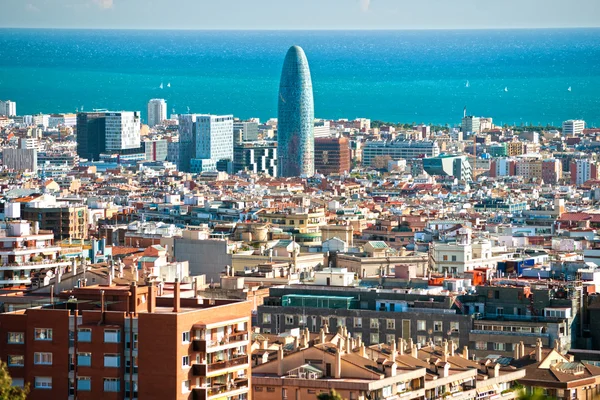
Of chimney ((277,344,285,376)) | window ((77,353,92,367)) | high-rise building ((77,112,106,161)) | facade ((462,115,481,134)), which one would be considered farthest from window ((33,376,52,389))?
facade ((462,115,481,134))

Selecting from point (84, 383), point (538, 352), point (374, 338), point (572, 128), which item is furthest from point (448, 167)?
point (84, 383)

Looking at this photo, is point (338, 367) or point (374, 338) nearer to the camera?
point (338, 367)

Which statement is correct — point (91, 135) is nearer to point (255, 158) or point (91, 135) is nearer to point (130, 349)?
point (255, 158)

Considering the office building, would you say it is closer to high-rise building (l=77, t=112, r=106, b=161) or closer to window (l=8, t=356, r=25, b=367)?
high-rise building (l=77, t=112, r=106, b=161)

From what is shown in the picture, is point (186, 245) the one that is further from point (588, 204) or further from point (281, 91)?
point (281, 91)

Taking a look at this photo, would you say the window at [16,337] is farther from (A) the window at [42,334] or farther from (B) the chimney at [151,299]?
(B) the chimney at [151,299]

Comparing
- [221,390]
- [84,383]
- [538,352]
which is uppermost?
[84,383]

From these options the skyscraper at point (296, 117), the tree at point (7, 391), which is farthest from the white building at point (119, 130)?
the tree at point (7, 391)
